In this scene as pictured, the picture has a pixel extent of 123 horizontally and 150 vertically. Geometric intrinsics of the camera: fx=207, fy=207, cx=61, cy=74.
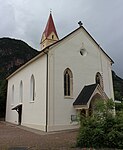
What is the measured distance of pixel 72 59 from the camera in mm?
21500

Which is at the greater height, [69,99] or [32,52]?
[32,52]

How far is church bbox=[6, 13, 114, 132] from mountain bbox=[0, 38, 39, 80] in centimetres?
4492

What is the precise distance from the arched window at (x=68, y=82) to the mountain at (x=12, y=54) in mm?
47687

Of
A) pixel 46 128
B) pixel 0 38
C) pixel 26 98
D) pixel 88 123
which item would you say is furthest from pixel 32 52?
pixel 88 123

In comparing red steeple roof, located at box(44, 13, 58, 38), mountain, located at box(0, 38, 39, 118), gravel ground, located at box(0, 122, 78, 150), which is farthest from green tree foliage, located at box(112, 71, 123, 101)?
mountain, located at box(0, 38, 39, 118)

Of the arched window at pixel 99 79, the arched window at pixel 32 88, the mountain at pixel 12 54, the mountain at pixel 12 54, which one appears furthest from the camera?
the mountain at pixel 12 54

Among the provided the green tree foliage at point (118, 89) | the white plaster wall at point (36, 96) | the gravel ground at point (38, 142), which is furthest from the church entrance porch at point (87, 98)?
the green tree foliage at point (118, 89)

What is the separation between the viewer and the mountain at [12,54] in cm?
7212

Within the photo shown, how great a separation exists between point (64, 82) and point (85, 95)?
7.94 feet

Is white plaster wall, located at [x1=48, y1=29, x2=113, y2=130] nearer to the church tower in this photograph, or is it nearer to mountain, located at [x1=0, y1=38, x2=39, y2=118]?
the church tower

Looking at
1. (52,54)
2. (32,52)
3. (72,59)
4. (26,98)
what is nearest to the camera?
(52,54)

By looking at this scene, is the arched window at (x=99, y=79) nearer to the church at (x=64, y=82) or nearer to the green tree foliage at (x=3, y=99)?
the church at (x=64, y=82)

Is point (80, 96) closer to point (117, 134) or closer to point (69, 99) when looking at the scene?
point (69, 99)

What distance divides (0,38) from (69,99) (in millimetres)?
77244
